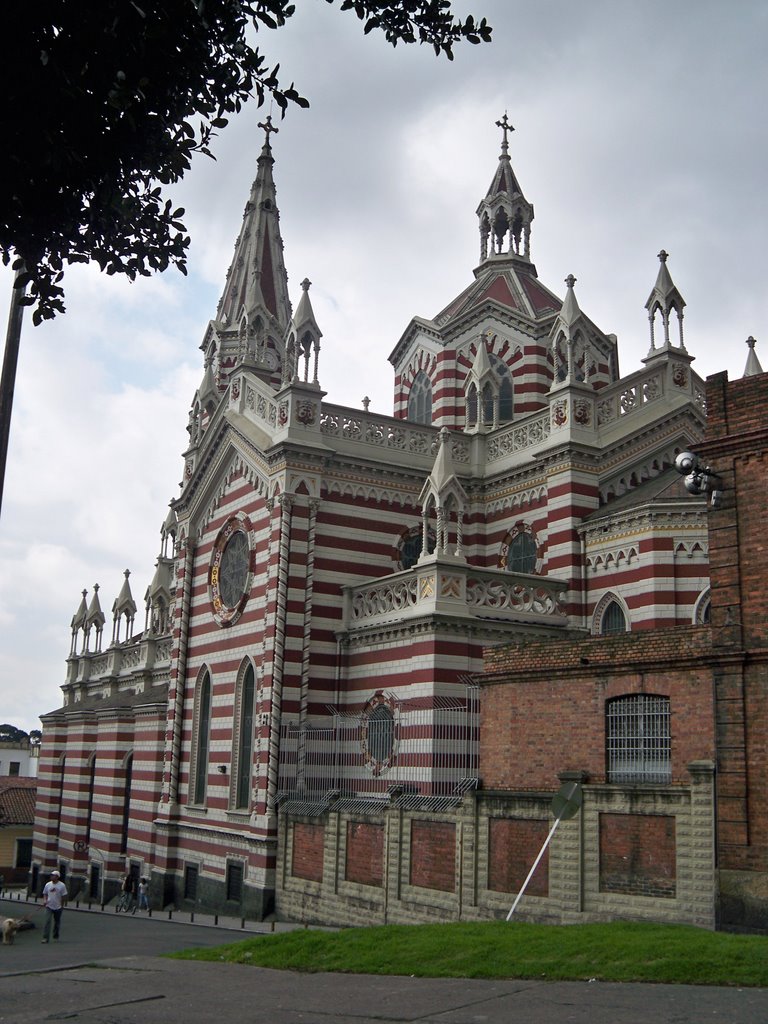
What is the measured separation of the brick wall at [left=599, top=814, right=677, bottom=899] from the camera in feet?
55.7

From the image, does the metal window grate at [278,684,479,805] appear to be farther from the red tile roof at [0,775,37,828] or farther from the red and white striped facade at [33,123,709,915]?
the red tile roof at [0,775,37,828]

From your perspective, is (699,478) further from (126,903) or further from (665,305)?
(126,903)

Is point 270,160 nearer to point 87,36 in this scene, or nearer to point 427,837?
point 427,837

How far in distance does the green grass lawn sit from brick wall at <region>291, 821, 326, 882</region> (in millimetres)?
8061

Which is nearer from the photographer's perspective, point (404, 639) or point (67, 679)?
point (404, 639)

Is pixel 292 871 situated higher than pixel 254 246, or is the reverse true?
pixel 254 246

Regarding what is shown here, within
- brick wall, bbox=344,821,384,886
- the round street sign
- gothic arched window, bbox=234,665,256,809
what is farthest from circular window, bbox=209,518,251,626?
the round street sign

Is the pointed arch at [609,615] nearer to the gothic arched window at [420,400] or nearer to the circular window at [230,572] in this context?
the circular window at [230,572]

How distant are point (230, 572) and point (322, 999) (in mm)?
21651

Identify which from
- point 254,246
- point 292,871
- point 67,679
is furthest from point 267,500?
point 67,679

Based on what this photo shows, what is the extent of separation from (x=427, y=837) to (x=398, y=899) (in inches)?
59.7

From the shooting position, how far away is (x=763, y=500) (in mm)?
17391

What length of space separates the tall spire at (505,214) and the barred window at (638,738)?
86.5 ft

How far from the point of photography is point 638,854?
56.9ft
